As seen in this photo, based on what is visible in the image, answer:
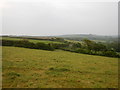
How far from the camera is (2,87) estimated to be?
4617 millimetres

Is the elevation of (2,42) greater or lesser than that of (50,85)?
greater

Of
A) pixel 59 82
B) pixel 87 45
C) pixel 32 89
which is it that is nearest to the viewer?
pixel 32 89

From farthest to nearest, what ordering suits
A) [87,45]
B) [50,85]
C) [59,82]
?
1. [87,45]
2. [59,82]
3. [50,85]

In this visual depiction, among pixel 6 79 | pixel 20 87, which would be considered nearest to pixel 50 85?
pixel 20 87

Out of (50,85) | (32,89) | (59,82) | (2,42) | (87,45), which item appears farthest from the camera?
(87,45)

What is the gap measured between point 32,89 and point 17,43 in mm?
26671

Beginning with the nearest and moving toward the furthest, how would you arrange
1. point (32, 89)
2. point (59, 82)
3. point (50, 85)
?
point (32, 89)
point (50, 85)
point (59, 82)

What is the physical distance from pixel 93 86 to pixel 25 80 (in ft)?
13.3

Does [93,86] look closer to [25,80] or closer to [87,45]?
[25,80]

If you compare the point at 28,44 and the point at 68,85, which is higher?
the point at 28,44

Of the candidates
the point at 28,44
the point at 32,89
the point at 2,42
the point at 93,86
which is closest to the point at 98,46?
the point at 28,44

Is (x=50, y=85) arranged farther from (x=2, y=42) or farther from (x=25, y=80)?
(x=2, y=42)

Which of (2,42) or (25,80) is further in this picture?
(2,42)

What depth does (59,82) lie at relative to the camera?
5.34 metres
